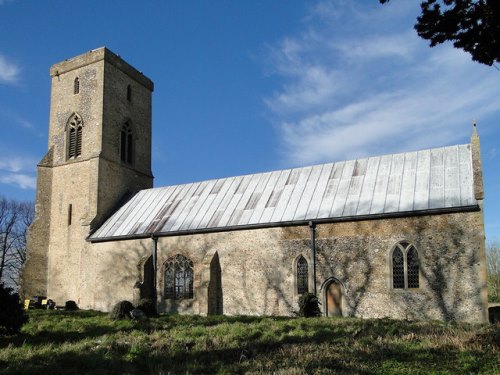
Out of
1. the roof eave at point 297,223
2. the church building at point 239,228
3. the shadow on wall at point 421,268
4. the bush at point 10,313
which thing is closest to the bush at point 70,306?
the church building at point 239,228

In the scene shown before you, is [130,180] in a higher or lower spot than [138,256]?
higher

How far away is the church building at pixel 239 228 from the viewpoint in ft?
60.2

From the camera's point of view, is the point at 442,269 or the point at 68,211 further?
the point at 68,211

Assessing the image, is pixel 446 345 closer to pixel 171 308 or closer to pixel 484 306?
pixel 484 306

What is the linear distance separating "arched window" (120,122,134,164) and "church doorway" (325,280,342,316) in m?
16.8

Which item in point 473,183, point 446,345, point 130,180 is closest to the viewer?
point 446,345

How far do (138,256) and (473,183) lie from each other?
16.2 metres

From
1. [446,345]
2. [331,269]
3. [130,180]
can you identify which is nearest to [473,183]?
[331,269]

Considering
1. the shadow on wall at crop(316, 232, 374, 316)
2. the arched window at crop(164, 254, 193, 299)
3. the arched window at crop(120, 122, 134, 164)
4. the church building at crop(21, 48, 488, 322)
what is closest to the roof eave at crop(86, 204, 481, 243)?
the church building at crop(21, 48, 488, 322)

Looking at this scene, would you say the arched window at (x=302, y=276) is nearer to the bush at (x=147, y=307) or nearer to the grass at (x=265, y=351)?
the bush at (x=147, y=307)

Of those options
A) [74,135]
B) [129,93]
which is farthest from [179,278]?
[129,93]

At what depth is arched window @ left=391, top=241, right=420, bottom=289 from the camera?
1855 cm

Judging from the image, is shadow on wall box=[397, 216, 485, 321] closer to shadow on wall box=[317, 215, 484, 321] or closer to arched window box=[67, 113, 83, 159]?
shadow on wall box=[317, 215, 484, 321]

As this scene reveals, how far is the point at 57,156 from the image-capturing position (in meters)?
30.4
